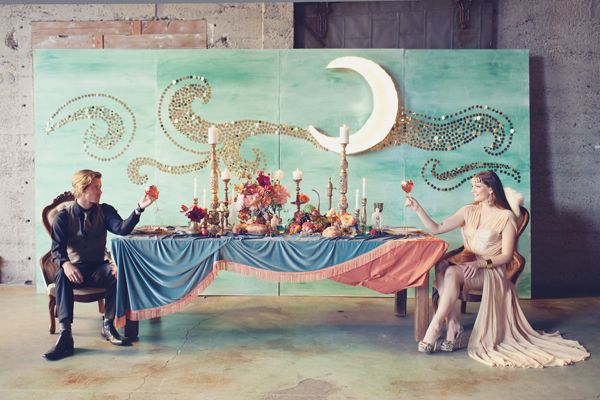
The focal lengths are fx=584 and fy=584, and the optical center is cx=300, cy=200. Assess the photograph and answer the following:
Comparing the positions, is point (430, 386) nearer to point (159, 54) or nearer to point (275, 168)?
point (275, 168)

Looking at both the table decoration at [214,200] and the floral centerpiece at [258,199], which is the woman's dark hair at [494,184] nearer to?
the floral centerpiece at [258,199]

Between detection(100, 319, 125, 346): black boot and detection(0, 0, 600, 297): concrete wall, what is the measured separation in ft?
8.54

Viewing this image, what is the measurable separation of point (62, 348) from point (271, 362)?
1.49 m

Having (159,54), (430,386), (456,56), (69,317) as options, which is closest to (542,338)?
(430,386)

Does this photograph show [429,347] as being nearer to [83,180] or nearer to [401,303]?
[401,303]

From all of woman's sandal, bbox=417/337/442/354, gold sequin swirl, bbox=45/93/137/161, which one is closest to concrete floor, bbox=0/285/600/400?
woman's sandal, bbox=417/337/442/354

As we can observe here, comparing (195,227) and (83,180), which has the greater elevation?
(83,180)

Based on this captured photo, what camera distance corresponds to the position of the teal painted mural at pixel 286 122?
6.03 m

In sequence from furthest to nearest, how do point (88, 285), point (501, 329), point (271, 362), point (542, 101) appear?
1. point (542, 101)
2. point (88, 285)
3. point (501, 329)
4. point (271, 362)

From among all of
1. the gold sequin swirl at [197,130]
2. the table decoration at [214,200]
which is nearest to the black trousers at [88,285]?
the table decoration at [214,200]

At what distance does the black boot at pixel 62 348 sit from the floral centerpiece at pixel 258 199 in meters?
1.57

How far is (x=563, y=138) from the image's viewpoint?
20.9 feet

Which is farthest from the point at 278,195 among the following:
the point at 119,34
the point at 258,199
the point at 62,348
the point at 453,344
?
the point at 119,34

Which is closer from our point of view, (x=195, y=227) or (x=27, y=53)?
(x=195, y=227)
